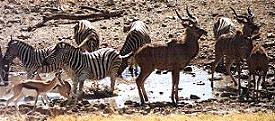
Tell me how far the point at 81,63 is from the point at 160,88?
286 cm

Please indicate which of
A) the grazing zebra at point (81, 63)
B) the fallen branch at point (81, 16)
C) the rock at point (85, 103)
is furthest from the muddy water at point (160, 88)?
the fallen branch at point (81, 16)

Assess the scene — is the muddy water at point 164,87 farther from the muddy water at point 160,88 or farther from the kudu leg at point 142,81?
the kudu leg at point 142,81

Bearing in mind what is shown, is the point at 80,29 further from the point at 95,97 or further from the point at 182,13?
the point at 182,13

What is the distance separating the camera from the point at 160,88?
2459 centimetres

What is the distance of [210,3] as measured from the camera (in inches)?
1448

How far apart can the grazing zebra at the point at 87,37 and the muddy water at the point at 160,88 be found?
4.46ft

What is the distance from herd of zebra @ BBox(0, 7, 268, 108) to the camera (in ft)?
72.1

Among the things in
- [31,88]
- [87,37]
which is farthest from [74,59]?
[87,37]

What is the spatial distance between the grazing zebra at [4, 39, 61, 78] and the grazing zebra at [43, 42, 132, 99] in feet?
4.67

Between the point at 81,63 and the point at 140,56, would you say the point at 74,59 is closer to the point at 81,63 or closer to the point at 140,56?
the point at 81,63

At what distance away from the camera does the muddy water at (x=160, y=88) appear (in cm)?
2279

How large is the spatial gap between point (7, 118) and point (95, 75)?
14.0 ft

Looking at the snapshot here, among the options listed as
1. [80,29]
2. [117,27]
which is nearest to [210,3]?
[117,27]

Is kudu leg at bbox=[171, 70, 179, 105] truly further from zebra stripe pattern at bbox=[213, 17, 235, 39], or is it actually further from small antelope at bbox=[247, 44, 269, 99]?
zebra stripe pattern at bbox=[213, 17, 235, 39]
